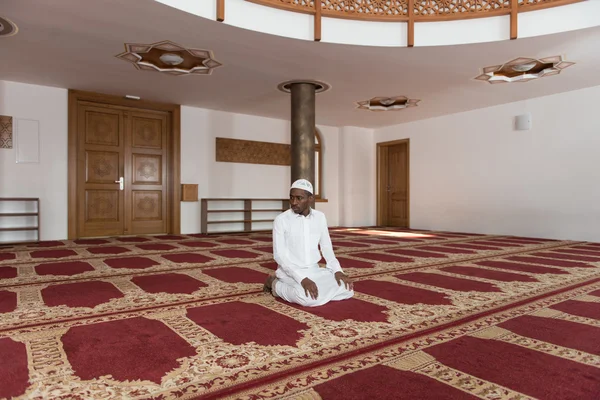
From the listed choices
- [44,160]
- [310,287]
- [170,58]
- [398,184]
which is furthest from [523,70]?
[44,160]

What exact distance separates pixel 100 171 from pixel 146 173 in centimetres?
76

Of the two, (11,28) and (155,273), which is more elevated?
(11,28)

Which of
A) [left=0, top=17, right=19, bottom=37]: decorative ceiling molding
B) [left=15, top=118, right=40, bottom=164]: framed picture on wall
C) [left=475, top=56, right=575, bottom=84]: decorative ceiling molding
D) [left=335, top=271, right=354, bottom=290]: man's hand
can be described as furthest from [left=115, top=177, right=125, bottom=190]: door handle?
[left=475, top=56, right=575, bottom=84]: decorative ceiling molding

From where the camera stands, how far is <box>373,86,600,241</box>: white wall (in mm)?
6566

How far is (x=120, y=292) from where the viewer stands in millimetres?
2930

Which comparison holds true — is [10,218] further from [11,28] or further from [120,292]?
[120,292]

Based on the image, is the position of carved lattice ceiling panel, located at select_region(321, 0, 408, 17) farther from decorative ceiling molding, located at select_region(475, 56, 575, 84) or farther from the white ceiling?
decorative ceiling molding, located at select_region(475, 56, 575, 84)

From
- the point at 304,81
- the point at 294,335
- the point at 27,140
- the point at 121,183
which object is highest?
the point at 304,81

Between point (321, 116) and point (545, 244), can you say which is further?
point (321, 116)

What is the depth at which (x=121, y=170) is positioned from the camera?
7.19 metres

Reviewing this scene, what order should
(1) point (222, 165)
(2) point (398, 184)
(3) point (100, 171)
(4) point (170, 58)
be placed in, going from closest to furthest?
1. (4) point (170, 58)
2. (3) point (100, 171)
3. (1) point (222, 165)
4. (2) point (398, 184)

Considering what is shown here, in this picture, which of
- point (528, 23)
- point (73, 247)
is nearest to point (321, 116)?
point (528, 23)

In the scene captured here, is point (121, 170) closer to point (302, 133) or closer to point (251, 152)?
point (251, 152)

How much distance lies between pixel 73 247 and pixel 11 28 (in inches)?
106
